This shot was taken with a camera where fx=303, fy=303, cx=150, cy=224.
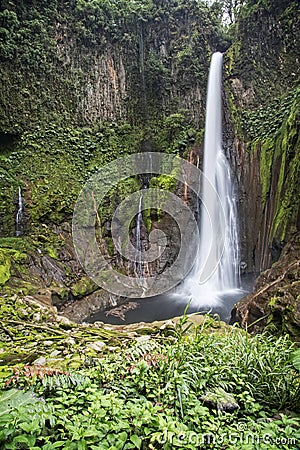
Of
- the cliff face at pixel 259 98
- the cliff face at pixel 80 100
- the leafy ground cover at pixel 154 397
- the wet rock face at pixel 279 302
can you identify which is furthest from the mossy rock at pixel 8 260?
the cliff face at pixel 259 98

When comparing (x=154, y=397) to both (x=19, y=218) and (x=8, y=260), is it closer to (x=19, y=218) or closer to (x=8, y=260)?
(x=8, y=260)

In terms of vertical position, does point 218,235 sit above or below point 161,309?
above

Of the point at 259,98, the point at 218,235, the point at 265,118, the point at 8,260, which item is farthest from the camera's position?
the point at 259,98

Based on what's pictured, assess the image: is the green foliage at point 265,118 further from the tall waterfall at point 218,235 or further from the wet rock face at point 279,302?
the wet rock face at point 279,302

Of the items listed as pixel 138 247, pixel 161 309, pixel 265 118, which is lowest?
pixel 161 309

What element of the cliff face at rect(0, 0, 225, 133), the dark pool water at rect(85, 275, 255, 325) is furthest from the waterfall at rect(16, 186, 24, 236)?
the dark pool water at rect(85, 275, 255, 325)

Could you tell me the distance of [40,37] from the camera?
12.6 meters

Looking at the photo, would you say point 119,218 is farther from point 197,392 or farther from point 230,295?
point 197,392

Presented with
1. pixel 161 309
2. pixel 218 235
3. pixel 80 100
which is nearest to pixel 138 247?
pixel 218 235

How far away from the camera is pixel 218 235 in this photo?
457 inches

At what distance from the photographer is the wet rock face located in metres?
4.30

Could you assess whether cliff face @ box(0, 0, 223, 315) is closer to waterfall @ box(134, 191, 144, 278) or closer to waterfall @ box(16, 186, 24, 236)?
waterfall @ box(16, 186, 24, 236)

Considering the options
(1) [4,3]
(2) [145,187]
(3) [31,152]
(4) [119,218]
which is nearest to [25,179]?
(3) [31,152]

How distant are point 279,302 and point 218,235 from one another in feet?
23.2
